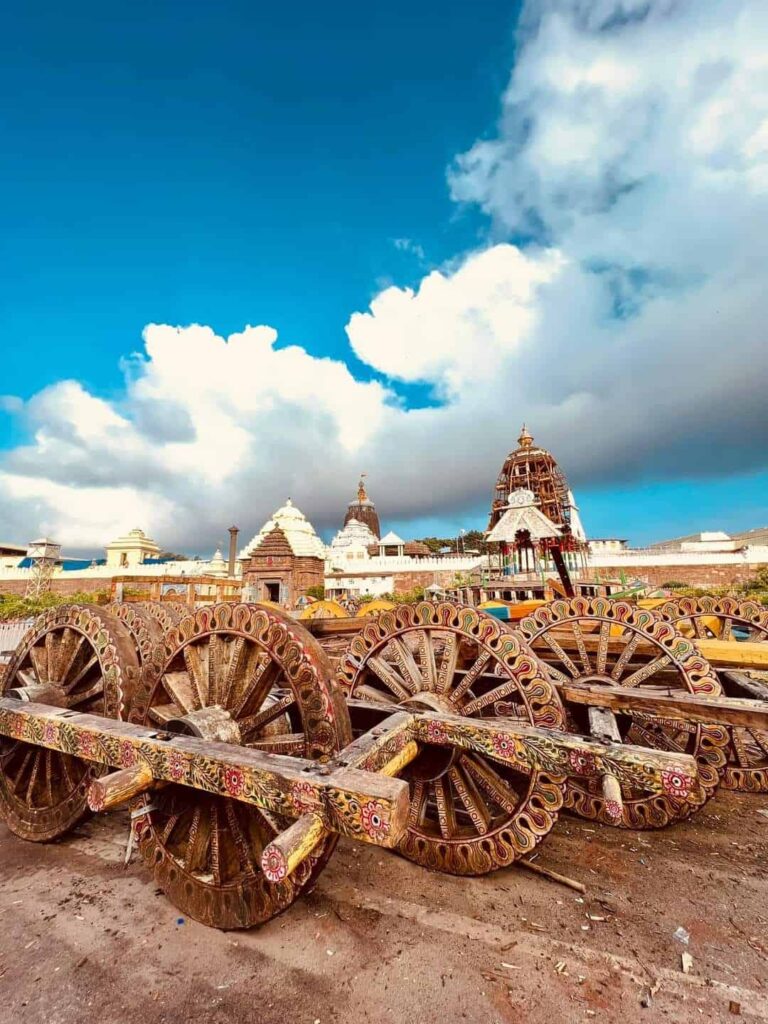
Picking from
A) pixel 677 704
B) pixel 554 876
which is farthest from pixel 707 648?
pixel 554 876

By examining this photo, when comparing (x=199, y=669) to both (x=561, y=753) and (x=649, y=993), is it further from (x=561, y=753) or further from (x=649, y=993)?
(x=649, y=993)

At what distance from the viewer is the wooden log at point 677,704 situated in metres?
2.76

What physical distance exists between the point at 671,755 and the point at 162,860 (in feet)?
9.32

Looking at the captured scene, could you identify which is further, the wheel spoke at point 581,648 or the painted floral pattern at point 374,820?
the wheel spoke at point 581,648

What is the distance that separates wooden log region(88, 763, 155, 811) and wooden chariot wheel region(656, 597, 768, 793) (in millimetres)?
4664

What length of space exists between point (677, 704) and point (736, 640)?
324 centimetres

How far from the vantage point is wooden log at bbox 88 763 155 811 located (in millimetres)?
2014

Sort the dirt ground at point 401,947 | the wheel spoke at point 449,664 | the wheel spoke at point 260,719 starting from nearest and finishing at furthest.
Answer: the dirt ground at point 401,947 < the wheel spoke at point 260,719 < the wheel spoke at point 449,664

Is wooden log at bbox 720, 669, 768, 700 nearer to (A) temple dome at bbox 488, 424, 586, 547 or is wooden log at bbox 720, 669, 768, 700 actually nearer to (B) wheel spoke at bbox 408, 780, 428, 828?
(B) wheel spoke at bbox 408, 780, 428, 828

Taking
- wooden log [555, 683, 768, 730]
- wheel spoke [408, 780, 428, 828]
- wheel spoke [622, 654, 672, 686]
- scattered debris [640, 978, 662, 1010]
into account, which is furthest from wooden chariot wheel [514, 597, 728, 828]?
scattered debris [640, 978, 662, 1010]

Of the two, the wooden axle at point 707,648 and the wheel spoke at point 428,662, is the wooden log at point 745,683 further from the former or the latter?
the wheel spoke at point 428,662

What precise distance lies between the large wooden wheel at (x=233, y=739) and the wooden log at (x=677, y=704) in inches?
A: 78.1

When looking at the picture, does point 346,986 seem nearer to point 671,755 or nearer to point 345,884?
point 345,884

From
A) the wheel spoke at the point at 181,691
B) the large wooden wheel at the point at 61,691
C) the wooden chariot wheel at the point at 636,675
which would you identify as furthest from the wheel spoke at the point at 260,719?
the wooden chariot wheel at the point at 636,675
